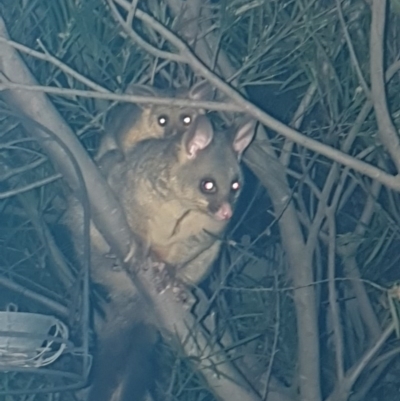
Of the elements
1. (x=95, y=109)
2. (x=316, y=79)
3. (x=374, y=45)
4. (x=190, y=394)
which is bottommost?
(x=190, y=394)

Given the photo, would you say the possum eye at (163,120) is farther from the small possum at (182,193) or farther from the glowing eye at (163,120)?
the small possum at (182,193)

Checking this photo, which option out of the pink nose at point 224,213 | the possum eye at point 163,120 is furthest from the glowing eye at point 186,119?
the pink nose at point 224,213

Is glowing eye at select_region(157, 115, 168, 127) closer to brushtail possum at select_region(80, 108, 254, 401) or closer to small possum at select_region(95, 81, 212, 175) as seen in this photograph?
small possum at select_region(95, 81, 212, 175)

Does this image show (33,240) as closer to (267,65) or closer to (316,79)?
(267,65)

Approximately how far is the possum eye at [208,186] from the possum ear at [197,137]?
0.11m

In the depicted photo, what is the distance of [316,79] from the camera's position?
264 cm

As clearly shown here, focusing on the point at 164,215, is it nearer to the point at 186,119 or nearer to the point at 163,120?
the point at 186,119

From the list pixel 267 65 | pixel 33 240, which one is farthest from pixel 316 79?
pixel 33 240

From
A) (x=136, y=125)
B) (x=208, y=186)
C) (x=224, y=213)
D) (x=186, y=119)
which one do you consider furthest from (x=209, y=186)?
(x=136, y=125)

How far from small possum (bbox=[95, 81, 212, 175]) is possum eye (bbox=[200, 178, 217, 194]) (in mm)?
380

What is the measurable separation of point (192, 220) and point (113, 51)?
75 cm

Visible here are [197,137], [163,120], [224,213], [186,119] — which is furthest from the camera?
[163,120]

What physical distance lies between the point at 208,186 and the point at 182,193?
0.11m

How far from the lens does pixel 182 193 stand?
3.04 m
